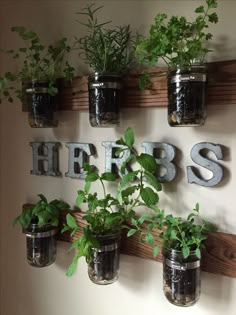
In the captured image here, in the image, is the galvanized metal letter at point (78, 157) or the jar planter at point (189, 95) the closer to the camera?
the jar planter at point (189, 95)

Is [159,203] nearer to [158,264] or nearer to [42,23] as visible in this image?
[158,264]

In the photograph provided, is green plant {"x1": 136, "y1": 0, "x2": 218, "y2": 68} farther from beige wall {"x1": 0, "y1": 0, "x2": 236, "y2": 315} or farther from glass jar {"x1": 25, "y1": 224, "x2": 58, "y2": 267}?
glass jar {"x1": 25, "y1": 224, "x2": 58, "y2": 267}

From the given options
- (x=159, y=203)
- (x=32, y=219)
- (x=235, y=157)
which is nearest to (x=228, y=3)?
(x=235, y=157)

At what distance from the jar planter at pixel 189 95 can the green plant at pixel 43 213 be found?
54 centimetres

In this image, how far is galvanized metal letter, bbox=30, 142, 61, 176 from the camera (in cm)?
134

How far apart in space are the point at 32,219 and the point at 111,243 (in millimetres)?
344

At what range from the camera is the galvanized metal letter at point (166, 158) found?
1087mm

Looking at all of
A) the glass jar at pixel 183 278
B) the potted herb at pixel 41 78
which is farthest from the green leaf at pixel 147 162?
the potted herb at pixel 41 78

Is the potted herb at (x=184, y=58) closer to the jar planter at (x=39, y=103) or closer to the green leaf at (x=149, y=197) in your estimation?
the green leaf at (x=149, y=197)

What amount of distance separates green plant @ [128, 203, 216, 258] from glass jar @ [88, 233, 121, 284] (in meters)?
0.09

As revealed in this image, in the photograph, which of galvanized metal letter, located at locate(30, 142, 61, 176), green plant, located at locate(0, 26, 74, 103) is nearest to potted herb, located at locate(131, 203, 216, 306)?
galvanized metal letter, located at locate(30, 142, 61, 176)

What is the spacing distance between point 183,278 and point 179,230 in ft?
0.41

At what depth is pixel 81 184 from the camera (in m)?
1.29

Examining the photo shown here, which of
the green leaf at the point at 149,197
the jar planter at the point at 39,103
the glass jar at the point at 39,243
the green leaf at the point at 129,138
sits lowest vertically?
the glass jar at the point at 39,243
